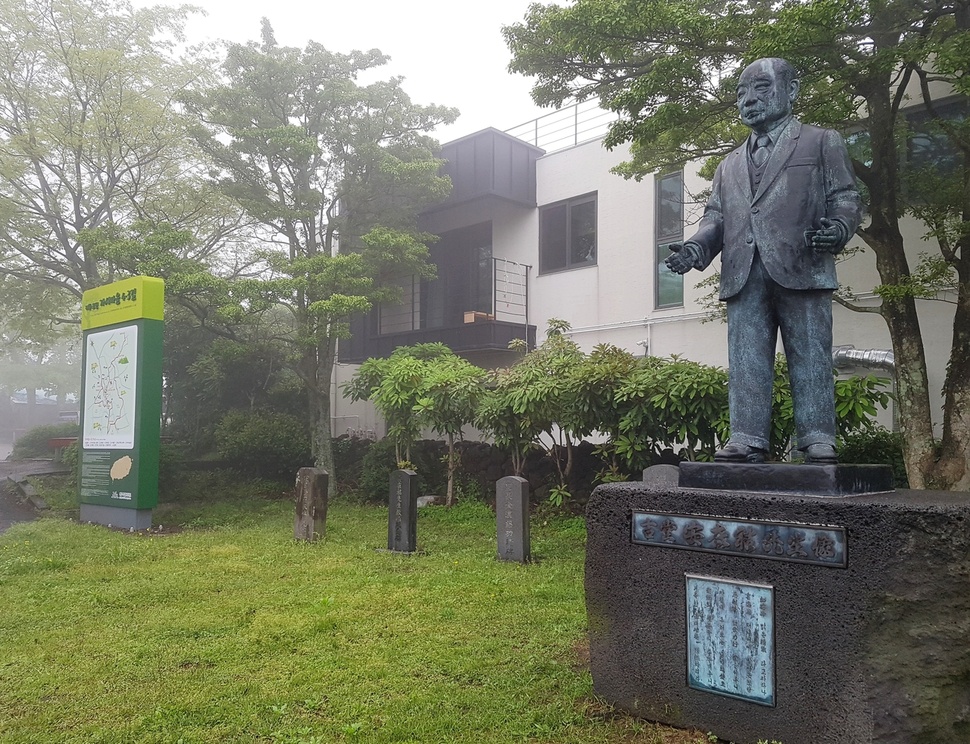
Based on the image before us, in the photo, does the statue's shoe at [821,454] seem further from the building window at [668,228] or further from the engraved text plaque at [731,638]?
the building window at [668,228]

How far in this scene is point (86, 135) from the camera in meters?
14.6

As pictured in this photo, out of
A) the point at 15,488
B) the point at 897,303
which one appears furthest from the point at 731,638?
the point at 15,488

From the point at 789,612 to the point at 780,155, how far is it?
2.40 m

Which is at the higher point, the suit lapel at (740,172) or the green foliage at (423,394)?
the suit lapel at (740,172)

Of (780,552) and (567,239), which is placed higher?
(567,239)

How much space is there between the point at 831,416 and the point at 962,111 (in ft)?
26.8

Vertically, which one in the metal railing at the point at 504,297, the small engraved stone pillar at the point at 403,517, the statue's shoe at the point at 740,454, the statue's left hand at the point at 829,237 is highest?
the metal railing at the point at 504,297

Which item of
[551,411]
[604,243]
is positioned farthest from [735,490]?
[604,243]

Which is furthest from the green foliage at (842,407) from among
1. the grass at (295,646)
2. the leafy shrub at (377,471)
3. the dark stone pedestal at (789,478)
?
the leafy shrub at (377,471)

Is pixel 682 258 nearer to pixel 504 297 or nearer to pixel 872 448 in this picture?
pixel 872 448

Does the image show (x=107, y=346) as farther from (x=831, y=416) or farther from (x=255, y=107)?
(x=831, y=416)

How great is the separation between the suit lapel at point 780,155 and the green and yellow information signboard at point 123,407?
385 inches

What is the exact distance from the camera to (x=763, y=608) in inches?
137

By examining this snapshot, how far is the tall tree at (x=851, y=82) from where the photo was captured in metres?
7.14
